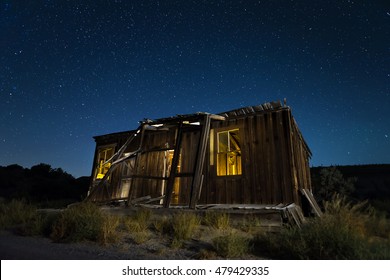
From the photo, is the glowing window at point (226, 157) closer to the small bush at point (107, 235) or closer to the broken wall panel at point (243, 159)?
the broken wall panel at point (243, 159)

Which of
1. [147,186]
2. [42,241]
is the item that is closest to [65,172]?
[147,186]

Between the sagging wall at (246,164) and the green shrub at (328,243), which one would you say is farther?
the sagging wall at (246,164)

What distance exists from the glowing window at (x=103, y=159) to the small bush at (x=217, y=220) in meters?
8.56

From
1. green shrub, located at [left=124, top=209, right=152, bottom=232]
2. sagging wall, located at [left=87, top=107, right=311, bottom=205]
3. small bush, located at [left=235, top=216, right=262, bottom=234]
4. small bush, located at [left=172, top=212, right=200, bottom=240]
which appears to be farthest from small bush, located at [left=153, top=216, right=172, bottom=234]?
small bush, located at [left=235, top=216, right=262, bottom=234]

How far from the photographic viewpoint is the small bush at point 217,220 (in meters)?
5.74

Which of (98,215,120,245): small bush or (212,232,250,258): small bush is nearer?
(212,232,250,258): small bush

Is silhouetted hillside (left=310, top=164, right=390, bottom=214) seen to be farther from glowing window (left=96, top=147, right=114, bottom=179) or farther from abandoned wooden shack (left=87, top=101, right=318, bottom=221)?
glowing window (left=96, top=147, right=114, bottom=179)

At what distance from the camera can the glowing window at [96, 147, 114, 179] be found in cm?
1336

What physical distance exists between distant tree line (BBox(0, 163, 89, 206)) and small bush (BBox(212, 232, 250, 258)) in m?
13.4

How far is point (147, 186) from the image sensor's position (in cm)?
1124

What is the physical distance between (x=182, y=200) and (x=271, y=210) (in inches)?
189

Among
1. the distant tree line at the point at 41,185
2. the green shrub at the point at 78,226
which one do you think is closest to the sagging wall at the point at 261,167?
the green shrub at the point at 78,226

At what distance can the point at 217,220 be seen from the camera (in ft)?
19.3

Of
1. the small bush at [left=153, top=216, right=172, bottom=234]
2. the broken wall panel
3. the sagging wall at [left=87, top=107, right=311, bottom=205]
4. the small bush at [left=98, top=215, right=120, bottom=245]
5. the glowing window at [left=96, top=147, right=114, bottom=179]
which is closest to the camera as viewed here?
the small bush at [left=98, top=215, right=120, bottom=245]
